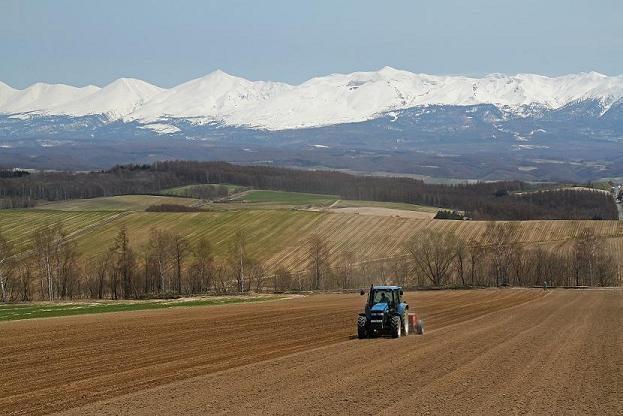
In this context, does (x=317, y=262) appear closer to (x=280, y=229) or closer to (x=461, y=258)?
(x=461, y=258)

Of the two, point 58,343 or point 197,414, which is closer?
point 197,414

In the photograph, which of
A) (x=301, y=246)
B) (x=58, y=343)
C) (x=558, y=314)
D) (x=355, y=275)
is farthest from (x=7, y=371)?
(x=301, y=246)

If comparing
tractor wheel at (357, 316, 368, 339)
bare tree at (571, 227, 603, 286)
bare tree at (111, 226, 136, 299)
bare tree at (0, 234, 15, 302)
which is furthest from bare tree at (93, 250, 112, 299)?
tractor wheel at (357, 316, 368, 339)

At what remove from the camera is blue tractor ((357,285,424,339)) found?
38906mm

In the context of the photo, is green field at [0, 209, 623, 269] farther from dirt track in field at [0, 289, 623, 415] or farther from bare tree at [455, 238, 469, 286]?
dirt track in field at [0, 289, 623, 415]

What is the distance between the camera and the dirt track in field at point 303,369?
23.0 metres

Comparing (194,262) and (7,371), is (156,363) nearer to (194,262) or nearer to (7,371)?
(7,371)

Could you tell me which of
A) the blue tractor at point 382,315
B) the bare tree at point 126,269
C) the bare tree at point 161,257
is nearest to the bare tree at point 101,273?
the bare tree at point 126,269

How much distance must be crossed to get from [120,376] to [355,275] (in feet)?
337

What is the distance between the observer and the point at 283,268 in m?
132

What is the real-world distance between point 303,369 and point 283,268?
102811mm

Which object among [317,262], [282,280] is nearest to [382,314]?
[282,280]

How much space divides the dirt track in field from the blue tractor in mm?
792

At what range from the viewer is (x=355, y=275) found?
130 metres
